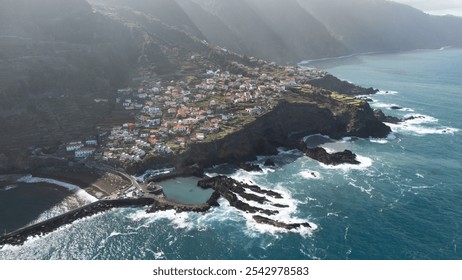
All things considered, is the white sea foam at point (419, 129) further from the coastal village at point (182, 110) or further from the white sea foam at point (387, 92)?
the white sea foam at point (387, 92)

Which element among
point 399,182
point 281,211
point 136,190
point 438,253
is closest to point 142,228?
point 136,190

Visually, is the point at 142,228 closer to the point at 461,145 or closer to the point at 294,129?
the point at 294,129

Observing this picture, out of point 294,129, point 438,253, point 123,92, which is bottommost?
point 438,253

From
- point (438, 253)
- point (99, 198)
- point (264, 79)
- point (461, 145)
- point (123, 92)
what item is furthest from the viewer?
point (264, 79)

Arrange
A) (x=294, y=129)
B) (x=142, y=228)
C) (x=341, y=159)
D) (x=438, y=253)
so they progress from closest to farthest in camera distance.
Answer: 1. (x=438, y=253)
2. (x=142, y=228)
3. (x=341, y=159)
4. (x=294, y=129)

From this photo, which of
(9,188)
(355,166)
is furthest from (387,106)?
(9,188)

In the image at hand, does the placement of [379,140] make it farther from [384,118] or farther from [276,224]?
[276,224]
